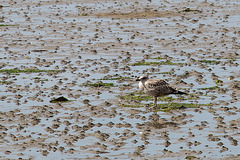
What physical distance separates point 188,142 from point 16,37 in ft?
63.6

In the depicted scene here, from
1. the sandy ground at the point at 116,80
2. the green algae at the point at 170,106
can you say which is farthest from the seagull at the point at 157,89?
the sandy ground at the point at 116,80

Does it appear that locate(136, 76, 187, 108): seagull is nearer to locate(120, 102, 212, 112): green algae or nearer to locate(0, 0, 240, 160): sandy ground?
locate(120, 102, 212, 112): green algae

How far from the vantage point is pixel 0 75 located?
81.1ft

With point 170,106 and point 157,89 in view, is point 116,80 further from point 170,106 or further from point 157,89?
point 170,106

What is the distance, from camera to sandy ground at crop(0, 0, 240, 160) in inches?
637

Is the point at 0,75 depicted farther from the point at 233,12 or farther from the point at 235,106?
the point at 233,12

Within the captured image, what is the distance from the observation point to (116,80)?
23422 mm

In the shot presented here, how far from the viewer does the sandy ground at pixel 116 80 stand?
16172 mm

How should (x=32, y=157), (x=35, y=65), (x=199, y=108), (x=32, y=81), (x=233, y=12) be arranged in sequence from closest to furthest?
(x=32, y=157) → (x=199, y=108) → (x=32, y=81) → (x=35, y=65) → (x=233, y=12)

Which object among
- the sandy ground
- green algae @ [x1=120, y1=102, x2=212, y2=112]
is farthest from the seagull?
the sandy ground

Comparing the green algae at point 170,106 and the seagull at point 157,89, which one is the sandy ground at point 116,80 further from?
the seagull at point 157,89

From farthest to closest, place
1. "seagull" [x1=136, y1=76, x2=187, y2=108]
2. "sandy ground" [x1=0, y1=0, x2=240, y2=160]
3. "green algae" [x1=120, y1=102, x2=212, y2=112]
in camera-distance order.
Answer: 1. "seagull" [x1=136, y1=76, x2=187, y2=108]
2. "green algae" [x1=120, y1=102, x2=212, y2=112]
3. "sandy ground" [x1=0, y1=0, x2=240, y2=160]

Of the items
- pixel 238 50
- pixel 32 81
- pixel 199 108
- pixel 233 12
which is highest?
pixel 233 12

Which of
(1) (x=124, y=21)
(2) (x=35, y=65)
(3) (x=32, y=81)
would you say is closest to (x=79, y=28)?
(1) (x=124, y=21)
